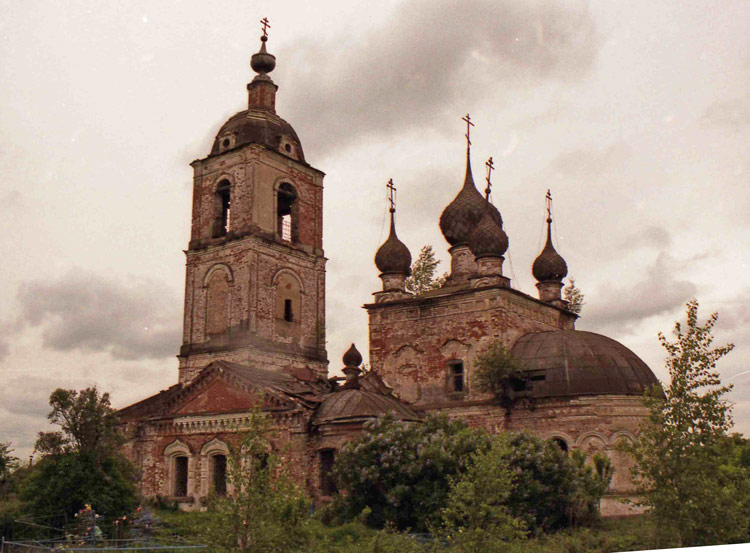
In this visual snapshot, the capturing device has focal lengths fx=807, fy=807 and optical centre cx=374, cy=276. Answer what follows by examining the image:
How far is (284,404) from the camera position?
17688mm

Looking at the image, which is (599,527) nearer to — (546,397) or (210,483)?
(546,397)

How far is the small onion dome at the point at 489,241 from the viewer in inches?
785

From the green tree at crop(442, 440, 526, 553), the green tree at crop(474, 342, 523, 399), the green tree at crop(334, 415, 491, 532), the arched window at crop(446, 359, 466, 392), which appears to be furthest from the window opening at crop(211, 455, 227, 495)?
the green tree at crop(442, 440, 526, 553)

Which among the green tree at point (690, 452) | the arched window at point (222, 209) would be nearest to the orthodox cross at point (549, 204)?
the arched window at point (222, 209)

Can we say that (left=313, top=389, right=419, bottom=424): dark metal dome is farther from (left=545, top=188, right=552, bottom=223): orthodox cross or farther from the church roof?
(left=545, top=188, right=552, bottom=223): orthodox cross

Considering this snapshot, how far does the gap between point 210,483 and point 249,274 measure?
620 cm

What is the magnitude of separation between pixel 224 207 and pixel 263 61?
480 cm

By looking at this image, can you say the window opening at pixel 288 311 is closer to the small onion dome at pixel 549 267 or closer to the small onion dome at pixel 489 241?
the small onion dome at pixel 489 241

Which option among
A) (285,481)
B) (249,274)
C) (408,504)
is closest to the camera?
(285,481)

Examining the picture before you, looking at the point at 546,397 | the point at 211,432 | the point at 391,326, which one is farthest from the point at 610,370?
the point at 211,432

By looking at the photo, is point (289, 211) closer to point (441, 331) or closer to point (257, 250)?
point (257, 250)

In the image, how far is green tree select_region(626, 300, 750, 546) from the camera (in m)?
9.23

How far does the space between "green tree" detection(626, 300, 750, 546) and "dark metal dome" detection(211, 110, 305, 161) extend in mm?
16266

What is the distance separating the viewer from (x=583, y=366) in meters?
17.8
